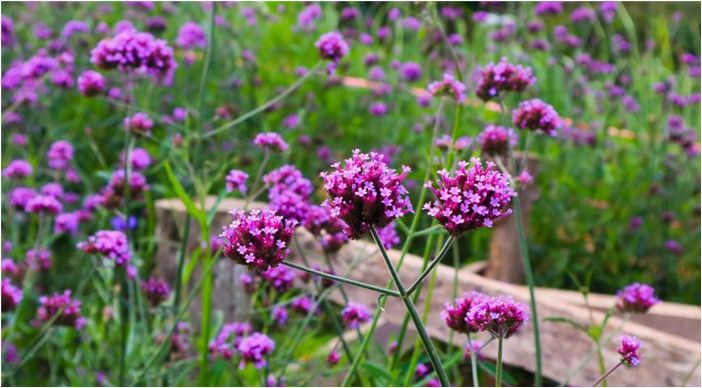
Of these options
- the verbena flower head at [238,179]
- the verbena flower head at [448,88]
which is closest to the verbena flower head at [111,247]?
the verbena flower head at [238,179]

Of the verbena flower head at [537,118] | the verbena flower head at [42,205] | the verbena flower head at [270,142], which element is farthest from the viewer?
the verbena flower head at [42,205]

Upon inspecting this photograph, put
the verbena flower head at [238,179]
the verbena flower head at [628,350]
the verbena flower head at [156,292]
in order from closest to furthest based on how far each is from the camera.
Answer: the verbena flower head at [628,350] → the verbena flower head at [238,179] → the verbena flower head at [156,292]

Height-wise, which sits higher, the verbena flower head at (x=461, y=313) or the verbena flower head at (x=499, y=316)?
the verbena flower head at (x=499, y=316)

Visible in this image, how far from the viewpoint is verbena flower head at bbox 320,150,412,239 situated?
1.04m

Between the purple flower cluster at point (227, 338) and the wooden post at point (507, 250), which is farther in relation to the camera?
the wooden post at point (507, 250)

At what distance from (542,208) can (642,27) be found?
39.6ft

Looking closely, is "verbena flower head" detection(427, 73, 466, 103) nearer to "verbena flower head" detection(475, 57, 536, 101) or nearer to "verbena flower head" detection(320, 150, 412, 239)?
"verbena flower head" detection(475, 57, 536, 101)

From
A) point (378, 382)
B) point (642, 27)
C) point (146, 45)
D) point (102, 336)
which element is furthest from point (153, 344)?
point (642, 27)

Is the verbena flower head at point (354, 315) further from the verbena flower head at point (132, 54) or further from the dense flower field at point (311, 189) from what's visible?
the verbena flower head at point (132, 54)

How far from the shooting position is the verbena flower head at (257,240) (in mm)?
1092

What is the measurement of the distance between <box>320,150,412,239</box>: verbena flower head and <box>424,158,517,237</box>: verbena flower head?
42 mm

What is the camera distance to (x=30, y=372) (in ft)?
10.9

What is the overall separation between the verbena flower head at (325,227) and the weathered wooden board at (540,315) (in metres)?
0.07

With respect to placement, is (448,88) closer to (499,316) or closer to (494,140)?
(494,140)
